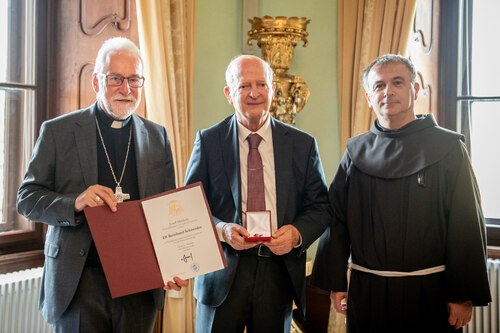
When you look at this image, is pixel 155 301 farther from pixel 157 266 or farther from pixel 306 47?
pixel 306 47

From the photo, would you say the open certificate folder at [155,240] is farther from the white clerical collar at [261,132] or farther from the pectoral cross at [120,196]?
the white clerical collar at [261,132]

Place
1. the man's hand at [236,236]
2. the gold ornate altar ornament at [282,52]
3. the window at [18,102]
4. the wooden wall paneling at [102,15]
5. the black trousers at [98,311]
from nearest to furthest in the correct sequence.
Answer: the black trousers at [98,311]
the man's hand at [236,236]
the window at [18,102]
the wooden wall paneling at [102,15]
the gold ornate altar ornament at [282,52]

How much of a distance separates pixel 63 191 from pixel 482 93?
9.64ft

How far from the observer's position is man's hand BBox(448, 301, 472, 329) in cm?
217

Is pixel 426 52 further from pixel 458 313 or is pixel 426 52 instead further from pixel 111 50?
pixel 111 50

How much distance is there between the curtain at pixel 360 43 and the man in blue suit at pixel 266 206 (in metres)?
1.34

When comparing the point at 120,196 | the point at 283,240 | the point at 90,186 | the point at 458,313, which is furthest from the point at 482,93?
the point at 90,186

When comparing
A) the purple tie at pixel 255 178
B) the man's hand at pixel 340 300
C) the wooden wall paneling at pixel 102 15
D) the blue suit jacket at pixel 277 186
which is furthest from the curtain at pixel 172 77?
the man's hand at pixel 340 300

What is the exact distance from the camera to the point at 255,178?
2.28 m

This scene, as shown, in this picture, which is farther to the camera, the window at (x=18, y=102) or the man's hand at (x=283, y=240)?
the window at (x=18, y=102)

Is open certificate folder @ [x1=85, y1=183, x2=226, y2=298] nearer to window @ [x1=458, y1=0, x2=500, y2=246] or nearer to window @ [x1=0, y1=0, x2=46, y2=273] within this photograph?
Answer: window @ [x1=0, y1=0, x2=46, y2=273]

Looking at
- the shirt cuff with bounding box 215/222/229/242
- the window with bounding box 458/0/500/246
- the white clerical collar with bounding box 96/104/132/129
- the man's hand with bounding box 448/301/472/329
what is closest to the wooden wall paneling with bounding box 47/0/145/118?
the white clerical collar with bounding box 96/104/132/129

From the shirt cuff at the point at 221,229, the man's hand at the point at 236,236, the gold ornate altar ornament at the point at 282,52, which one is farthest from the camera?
the gold ornate altar ornament at the point at 282,52

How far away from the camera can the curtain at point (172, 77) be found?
3.14m
